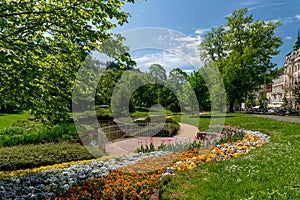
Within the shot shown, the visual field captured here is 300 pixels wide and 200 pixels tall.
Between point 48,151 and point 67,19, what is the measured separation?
17.8 ft

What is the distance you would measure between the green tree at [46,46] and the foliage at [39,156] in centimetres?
253

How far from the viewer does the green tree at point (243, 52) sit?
34.8 meters

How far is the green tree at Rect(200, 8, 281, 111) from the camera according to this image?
34.8 metres

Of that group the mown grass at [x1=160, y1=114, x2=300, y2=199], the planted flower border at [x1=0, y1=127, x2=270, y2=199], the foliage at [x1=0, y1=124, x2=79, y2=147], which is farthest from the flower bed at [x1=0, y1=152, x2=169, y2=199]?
the foliage at [x1=0, y1=124, x2=79, y2=147]

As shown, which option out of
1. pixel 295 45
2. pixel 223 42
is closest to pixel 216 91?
pixel 223 42

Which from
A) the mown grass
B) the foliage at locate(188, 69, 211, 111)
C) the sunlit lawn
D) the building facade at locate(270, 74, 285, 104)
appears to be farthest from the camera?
the building facade at locate(270, 74, 285, 104)

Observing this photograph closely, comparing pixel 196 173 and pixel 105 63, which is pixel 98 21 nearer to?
pixel 105 63

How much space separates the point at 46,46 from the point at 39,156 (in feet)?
14.4

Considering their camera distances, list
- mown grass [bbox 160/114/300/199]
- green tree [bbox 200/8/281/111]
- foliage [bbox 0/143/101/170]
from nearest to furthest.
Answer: mown grass [bbox 160/114/300/199]
foliage [bbox 0/143/101/170]
green tree [bbox 200/8/281/111]

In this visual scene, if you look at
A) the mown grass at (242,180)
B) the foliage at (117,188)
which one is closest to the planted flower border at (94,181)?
the foliage at (117,188)

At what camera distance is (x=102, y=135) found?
449 inches

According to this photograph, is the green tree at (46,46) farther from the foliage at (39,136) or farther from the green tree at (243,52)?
the green tree at (243,52)

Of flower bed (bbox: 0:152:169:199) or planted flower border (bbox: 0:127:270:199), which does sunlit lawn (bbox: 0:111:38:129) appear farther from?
planted flower border (bbox: 0:127:270:199)

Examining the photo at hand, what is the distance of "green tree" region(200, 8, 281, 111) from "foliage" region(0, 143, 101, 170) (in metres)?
29.0
